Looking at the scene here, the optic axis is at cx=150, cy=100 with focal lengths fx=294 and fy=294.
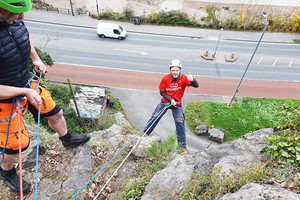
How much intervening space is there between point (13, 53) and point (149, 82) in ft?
68.2

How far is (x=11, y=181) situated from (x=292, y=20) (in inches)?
1323

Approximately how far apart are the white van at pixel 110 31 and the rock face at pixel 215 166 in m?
23.8

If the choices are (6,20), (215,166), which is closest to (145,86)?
(215,166)

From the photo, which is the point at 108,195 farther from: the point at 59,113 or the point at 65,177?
the point at 59,113

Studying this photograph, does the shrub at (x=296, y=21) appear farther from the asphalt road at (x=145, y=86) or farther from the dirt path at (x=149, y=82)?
→ the dirt path at (x=149, y=82)

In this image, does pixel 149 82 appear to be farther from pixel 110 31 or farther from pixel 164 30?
pixel 164 30

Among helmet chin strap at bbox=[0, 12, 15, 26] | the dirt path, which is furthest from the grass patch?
helmet chin strap at bbox=[0, 12, 15, 26]

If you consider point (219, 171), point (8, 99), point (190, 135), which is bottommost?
point (190, 135)

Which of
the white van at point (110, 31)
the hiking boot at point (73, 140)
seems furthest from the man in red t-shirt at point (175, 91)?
the white van at point (110, 31)

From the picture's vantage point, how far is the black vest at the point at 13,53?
12.1 ft

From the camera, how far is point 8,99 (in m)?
4.14

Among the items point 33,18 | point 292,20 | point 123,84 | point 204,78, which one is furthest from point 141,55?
point 292,20

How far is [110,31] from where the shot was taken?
28125 millimetres

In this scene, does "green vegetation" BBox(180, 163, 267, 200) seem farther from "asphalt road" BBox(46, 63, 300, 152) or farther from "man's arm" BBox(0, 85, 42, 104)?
"asphalt road" BBox(46, 63, 300, 152)
